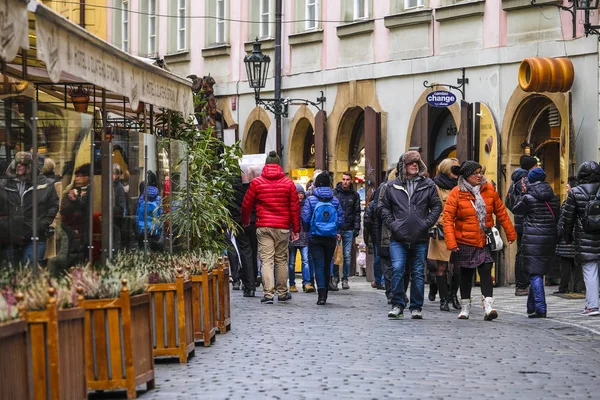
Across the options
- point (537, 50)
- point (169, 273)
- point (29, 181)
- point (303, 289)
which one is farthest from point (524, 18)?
point (29, 181)

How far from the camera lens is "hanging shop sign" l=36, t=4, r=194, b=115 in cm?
969

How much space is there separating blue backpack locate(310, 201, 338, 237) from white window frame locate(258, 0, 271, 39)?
15.5 meters

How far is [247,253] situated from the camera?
67.8 feet

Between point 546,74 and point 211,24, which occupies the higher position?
point 211,24

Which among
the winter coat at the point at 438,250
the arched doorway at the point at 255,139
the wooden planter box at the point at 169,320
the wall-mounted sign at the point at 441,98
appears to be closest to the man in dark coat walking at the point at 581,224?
the winter coat at the point at 438,250

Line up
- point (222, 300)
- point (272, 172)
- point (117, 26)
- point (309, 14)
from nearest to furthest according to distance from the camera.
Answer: point (222, 300) < point (272, 172) < point (309, 14) < point (117, 26)

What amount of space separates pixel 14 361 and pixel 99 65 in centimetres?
364

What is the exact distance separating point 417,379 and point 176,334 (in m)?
2.01

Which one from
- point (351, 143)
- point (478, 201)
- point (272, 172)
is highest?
point (351, 143)

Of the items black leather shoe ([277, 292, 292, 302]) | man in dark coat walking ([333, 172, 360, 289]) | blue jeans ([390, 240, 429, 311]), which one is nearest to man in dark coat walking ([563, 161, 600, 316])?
blue jeans ([390, 240, 429, 311])

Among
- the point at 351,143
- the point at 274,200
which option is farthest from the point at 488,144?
the point at 274,200

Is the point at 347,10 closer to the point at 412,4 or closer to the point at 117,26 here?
the point at 412,4

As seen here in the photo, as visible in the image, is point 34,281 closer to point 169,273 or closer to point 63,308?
point 63,308

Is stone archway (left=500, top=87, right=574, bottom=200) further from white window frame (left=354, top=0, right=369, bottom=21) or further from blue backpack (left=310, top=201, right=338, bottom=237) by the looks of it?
white window frame (left=354, top=0, right=369, bottom=21)
